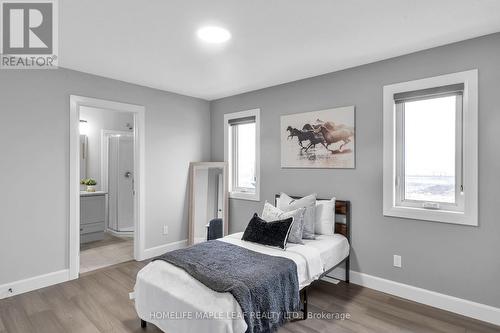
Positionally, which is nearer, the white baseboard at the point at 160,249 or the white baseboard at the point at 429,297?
the white baseboard at the point at 429,297

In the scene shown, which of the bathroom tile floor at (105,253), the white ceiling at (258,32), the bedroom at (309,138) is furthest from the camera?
the bathroom tile floor at (105,253)

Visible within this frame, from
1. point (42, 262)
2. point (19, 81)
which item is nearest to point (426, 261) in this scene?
point (42, 262)

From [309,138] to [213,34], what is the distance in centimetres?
181

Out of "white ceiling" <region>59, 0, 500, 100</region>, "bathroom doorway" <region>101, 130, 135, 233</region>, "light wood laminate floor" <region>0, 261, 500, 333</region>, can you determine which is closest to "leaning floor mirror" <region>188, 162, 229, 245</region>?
"light wood laminate floor" <region>0, 261, 500, 333</region>

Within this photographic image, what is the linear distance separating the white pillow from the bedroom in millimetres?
221

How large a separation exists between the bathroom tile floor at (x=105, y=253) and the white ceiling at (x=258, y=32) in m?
2.55

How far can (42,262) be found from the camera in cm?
315

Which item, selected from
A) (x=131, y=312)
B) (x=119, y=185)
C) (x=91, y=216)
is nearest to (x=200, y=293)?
(x=131, y=312)

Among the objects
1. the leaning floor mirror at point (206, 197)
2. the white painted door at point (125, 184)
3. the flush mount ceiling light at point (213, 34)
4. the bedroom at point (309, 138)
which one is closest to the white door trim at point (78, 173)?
the bedroom at point (309, 138)

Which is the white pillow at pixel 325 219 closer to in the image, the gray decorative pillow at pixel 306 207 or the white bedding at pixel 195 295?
the gray decorative pillow at pixel 306 207

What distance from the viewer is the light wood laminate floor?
240cm

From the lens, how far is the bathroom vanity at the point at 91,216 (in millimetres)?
4801

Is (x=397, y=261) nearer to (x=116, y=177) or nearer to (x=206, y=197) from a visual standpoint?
→ (x=206, y=197)

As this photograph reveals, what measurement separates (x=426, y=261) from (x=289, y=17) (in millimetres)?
2616
